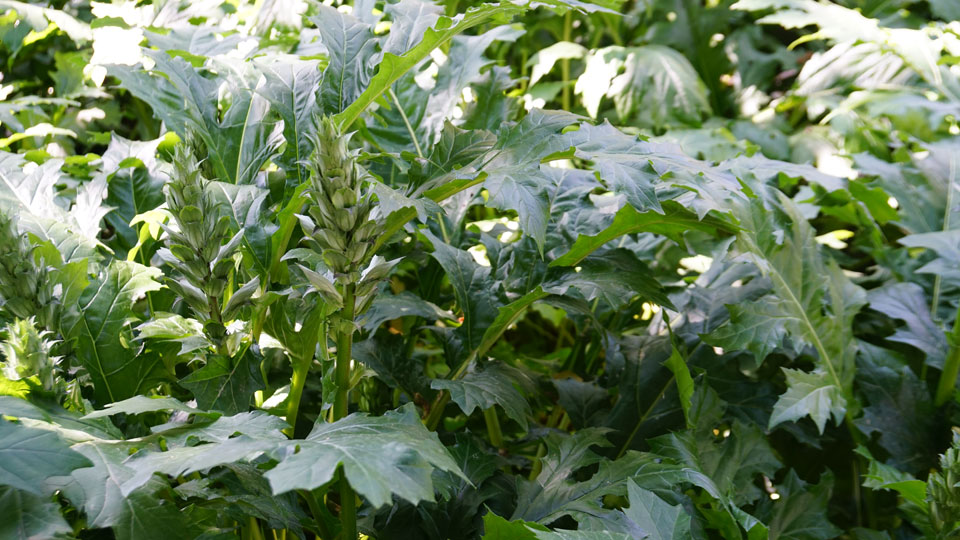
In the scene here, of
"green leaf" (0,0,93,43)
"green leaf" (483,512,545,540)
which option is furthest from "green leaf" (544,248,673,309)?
"green leaf" (0,0,93,43)

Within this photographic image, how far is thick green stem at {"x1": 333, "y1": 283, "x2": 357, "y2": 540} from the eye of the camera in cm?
87

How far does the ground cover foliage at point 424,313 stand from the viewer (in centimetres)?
83

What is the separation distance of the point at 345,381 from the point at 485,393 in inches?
7.7

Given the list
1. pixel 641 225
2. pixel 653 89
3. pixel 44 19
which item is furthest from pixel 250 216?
pixel 653 89

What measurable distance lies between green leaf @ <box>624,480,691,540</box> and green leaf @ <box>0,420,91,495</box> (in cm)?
59

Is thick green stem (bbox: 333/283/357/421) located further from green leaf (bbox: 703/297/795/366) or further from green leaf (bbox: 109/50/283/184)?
green leaf (bbox: 703/297/795/366)

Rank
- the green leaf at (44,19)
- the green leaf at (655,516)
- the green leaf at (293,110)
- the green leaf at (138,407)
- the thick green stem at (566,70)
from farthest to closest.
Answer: the thick green stem at (566,70), the green leaf at (44,19), the green leaf at (293,110), the green leaf at (655,516), the green leaf at (138,407)

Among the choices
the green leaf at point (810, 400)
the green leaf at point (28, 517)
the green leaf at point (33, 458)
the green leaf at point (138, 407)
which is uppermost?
the green leaf at point (33, 458)

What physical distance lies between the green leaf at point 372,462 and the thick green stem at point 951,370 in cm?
104

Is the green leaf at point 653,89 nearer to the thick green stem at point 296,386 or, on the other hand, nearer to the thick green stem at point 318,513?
the thick green stem at point 296,386

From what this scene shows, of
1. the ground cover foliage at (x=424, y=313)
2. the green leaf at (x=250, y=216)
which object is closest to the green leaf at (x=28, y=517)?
the ground cover foliage at (x=424, y=313)

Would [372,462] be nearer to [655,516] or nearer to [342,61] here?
[655,516]

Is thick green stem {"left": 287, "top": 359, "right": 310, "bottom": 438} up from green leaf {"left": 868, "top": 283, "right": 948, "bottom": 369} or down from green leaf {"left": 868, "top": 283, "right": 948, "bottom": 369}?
up

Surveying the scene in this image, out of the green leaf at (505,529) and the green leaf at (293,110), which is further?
the green leaf at (293,110)
